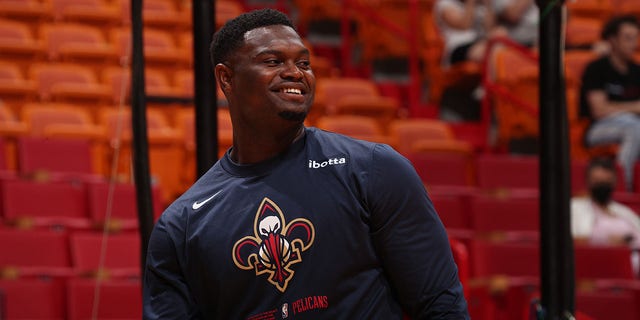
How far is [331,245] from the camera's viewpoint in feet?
5.74

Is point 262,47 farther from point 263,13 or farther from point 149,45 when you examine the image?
point 149,45

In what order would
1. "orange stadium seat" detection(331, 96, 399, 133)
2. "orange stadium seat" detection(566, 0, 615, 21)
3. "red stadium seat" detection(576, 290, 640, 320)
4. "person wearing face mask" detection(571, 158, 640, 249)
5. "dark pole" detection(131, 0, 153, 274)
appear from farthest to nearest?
"orange stadium seat" detection(566, 0, 615, 21) → "orange stadium seat" detection(331, 96, 399, 133) → "person wearing face mask" detection(571, 158, 640, 249) → "red stadium seat" detection(576, 290, 640, 320) → "dark pole" detection(131, 0, 153, 274)

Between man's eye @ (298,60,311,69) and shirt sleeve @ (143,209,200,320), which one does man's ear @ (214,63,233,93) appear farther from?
shirt sleeve @ (143,209,200,320)

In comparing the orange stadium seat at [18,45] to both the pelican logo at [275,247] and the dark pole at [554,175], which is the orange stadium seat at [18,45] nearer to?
the dark pole at [554,175]

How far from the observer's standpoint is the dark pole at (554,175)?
2309 millimetres

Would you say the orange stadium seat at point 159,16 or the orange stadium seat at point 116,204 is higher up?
the orange stadium seat at point 159,16

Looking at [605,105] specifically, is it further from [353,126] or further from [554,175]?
Answer: [554,175]

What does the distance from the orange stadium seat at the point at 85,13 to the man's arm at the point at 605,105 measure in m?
3.90

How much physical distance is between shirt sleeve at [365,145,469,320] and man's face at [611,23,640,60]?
5.12 m

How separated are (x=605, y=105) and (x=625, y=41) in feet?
1.45

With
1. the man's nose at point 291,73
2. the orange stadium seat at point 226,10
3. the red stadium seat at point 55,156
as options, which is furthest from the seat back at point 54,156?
the man's nose at point 291,73

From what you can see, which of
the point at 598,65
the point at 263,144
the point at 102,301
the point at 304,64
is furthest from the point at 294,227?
the point at 598,65

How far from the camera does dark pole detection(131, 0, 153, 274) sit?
251cm

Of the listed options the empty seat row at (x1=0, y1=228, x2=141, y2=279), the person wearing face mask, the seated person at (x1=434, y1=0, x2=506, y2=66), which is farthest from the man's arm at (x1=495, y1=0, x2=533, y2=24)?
the empty seat row at (x1=0, y1=228, x2=141, y2=279)
